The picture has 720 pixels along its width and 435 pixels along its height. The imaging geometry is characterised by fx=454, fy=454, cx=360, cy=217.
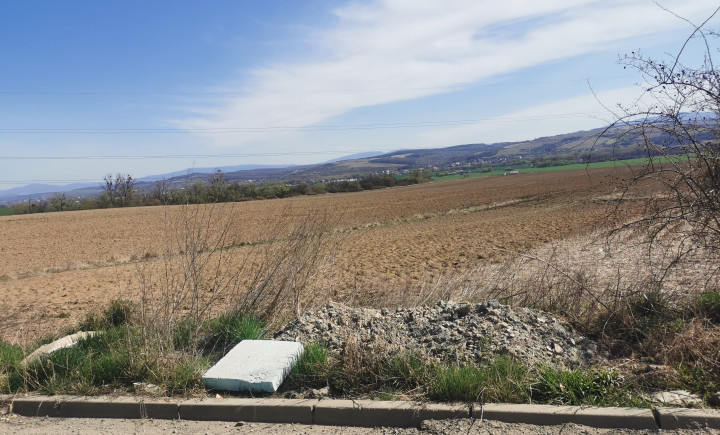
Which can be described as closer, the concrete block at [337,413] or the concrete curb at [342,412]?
the concrete curb at [342,412]

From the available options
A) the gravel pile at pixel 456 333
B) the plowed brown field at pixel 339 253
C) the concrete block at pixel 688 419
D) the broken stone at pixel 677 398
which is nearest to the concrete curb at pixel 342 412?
the concrete block at pixel 688 419

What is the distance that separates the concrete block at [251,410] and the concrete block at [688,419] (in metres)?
2.79

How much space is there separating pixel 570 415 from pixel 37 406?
490 centimetres

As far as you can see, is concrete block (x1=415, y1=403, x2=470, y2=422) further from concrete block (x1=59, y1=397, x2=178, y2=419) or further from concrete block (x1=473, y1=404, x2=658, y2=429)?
concrete block (x1=59, y1=397, x2=178, y2=419)

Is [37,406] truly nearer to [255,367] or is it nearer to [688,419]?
[255,367]

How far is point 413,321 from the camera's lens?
543 cm

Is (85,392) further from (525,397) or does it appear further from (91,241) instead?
(91,241)

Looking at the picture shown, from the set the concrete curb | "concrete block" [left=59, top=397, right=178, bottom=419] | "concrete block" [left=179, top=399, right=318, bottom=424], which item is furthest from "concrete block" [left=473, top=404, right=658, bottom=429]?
"concrete block" [left=59, top=397, right=178, bottom=419]

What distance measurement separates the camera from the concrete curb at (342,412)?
3518 millimetres

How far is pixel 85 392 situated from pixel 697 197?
677 cm

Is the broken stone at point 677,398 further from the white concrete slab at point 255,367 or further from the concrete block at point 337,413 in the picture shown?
the white concrete slab at point 255,367

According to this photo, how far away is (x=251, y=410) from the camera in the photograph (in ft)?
13.4

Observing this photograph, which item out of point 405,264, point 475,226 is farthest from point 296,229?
point 475,226

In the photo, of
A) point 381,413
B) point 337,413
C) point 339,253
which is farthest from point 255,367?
point 339,253
